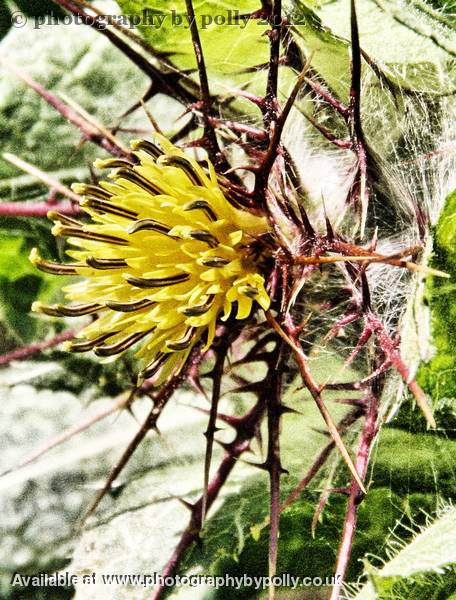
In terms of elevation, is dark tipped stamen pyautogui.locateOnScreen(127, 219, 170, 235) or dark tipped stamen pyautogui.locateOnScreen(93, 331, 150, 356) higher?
dark tipped stamen pyautogui.locateOnScreen(127, 219, 170, 235)

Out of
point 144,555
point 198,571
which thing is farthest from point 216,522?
point 144,555

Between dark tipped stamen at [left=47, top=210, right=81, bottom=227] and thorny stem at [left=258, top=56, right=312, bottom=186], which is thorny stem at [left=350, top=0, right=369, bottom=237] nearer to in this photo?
thorny stem at [left=258, top=56, right=312, bottom=186]

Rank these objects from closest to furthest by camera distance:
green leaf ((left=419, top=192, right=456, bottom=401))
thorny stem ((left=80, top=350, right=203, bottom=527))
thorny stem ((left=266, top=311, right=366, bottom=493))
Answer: green leaf ((left=419, top=192, right=456, bottom=401)) < thorny stem ((left=266, top=311, right=366, bottom=493)) < thorny stem ((left=80, top=350, right=203, bottom=527))

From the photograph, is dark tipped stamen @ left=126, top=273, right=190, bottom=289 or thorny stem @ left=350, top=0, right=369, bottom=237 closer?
thorny stem @ left=350, top=0, right=369, bottom=237

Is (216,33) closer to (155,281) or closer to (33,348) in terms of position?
(155,281)

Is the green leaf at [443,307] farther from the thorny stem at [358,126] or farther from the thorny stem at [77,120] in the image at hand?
the thorny stem at [77,120]

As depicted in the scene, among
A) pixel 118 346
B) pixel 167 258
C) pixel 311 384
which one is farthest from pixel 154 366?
pixel 311 384

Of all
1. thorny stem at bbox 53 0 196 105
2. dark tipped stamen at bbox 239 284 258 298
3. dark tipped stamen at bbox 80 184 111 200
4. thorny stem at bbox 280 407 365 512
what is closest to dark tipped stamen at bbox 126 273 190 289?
dark tipped stamen at bbox 239 284 258 298

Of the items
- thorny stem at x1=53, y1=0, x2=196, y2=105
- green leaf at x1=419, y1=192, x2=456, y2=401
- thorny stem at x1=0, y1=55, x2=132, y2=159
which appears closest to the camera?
green leaf at x1=419, y1=192, x2=456, y2=401
